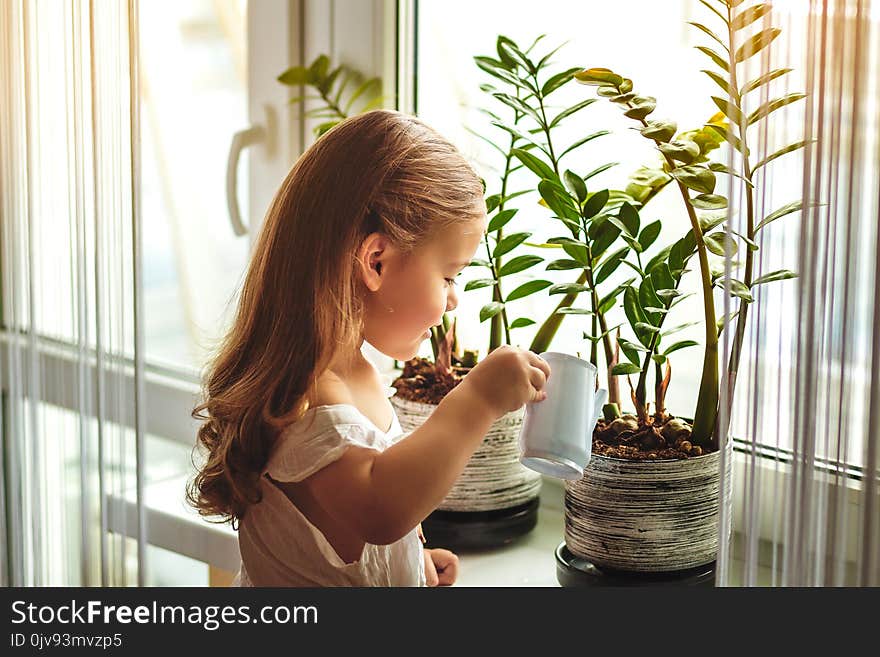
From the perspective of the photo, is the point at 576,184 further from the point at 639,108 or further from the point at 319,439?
the point at 319,439

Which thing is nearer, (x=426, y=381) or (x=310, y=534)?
(x=310, y=534)

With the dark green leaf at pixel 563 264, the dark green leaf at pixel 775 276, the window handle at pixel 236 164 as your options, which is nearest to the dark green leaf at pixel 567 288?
the dark green leaf at pixel 563 264

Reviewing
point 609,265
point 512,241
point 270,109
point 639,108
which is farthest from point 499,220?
point 270,109

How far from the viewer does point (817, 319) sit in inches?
26.2

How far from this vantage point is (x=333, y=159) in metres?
0.89

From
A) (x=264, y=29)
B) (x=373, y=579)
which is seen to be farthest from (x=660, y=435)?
(x=264, y=29)

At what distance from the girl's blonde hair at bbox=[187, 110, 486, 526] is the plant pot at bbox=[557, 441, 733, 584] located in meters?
0.27

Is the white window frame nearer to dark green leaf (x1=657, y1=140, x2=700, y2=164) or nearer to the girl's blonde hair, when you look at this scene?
the girl's blonde hair

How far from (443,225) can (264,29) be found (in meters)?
0.69

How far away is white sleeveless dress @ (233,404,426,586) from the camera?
0.86 m

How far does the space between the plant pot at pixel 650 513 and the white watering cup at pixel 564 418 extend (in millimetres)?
91

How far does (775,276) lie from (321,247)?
373mm

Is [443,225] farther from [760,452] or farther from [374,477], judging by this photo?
[760,452]

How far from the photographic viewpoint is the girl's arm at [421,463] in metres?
0.83
